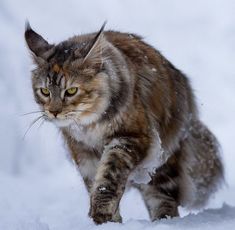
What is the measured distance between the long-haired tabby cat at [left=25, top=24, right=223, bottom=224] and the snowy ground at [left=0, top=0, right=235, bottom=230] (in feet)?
2.58

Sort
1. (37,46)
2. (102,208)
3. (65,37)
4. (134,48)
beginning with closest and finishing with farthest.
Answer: (102,208), (37,46), (134,48), (65,37)

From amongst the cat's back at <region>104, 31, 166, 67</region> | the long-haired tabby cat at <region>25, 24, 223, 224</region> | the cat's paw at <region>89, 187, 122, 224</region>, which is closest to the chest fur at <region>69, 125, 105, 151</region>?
the long-haired tabby cat at <region>25, 24, 223, 224</region>

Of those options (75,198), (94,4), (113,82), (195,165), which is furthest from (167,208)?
(94,4)

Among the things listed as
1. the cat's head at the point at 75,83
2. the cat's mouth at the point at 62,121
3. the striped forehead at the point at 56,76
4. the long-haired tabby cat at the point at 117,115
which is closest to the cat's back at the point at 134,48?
the long-haired tabby cat at the point at 117,115

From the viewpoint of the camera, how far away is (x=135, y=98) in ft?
15.5

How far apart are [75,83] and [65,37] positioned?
5.06 meters

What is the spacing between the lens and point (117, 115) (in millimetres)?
4582

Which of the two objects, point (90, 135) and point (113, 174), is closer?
point (113, 174)

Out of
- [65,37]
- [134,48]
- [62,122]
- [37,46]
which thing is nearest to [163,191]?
[134,48]

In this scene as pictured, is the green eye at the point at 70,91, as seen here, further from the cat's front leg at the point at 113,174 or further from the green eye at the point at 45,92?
the cat's front leg at the point at 113,174

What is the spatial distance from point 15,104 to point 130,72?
12.3 ft

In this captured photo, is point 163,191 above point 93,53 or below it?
below

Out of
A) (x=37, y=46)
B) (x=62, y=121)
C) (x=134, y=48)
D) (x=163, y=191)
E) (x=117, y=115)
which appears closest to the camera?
(x=62, y=121)

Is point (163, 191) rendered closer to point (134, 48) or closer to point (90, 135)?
point (90, 135)
